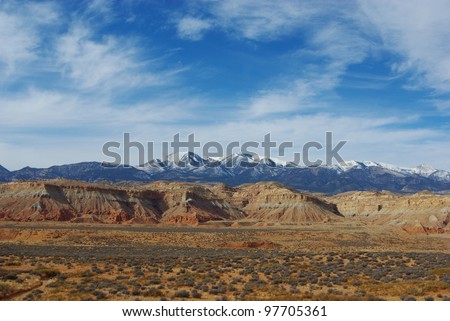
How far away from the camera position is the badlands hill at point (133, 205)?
114913 millimetres

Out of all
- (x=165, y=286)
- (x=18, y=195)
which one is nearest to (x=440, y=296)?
(x=165, y=286)

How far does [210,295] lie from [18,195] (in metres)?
113

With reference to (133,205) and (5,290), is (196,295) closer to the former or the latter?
(5,290)

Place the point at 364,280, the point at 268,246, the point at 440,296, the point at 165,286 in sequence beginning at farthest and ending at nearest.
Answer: the point at 268,246 → the point at 364,280 → the point at 165,286 → the point at 440,296

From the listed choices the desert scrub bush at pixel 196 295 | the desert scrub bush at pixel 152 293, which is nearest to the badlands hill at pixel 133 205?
the desert scrub bush at pixel 152 293

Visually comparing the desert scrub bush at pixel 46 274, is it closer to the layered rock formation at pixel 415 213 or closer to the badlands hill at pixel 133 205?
the badlands hill at pixel 133 205

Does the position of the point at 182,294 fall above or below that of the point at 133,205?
above

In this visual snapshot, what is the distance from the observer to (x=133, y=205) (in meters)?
132

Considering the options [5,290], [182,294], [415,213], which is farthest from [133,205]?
[182,294]

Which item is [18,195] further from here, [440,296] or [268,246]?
[440,296]

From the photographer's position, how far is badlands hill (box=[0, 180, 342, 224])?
114913 millimetres

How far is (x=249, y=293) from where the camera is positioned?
2234 centimetres

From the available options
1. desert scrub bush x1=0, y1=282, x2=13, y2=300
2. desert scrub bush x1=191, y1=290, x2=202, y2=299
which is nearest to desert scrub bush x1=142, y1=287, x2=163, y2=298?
desert scrub bush x1=191, y1=290, x2=202, y2=299
